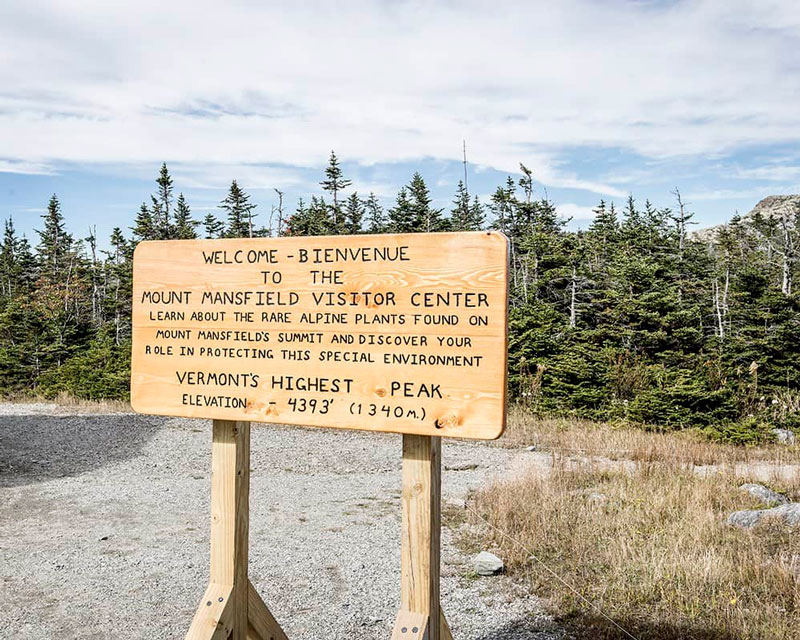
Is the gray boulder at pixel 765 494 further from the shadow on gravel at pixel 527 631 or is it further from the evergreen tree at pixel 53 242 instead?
the evergreen tree at pixel 53 242

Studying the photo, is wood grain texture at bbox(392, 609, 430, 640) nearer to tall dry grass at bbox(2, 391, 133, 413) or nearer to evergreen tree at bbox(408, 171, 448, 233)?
tall dry grass at bbox(2, 391, 133, 413)

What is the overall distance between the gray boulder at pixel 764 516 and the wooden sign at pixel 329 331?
4.53m

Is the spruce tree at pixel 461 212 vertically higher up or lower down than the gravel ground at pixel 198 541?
higher up

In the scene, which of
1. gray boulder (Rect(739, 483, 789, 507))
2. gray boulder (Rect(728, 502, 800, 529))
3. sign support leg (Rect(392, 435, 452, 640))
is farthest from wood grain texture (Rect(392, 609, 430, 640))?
gray boulder (Rect(739, 483, 789, 507))

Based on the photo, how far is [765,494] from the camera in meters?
6.35

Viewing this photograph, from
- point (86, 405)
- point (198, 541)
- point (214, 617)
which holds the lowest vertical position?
point (198, 541)

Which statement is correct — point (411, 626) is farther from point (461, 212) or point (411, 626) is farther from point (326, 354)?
point (461, 212)

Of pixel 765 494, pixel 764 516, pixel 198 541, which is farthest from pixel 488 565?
pixel 765 494

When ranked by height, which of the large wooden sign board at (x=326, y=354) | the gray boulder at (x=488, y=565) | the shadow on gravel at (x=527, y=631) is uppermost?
the large wooden sign board at (x=326, y=354)

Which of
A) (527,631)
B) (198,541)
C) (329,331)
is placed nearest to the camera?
(329,331)

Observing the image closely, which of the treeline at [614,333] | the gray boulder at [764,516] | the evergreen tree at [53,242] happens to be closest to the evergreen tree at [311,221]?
the treeline at [614,333]

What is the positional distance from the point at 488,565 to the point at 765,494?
3.49m

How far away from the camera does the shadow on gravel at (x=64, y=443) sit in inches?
324

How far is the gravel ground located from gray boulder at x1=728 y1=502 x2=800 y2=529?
233 centimetres
